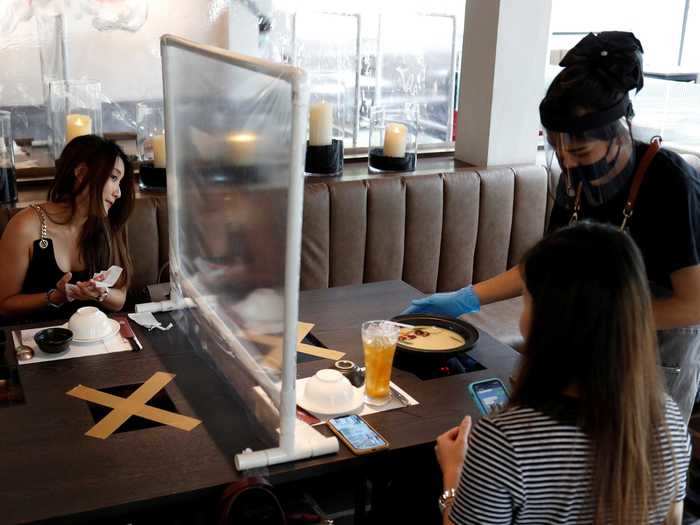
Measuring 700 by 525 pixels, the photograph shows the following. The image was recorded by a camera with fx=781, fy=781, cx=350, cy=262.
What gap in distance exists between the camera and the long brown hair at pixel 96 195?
2.06 meters

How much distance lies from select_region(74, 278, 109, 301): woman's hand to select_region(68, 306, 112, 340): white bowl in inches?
6.9

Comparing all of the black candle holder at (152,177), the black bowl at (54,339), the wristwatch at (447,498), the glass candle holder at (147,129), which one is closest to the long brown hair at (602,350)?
the wristwatch at (447,498)

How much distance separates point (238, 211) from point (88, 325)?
0.52 m

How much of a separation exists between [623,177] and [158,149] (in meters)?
1.56

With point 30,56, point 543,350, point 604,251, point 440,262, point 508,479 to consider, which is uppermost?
point 30,56

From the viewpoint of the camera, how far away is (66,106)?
8.81 ft

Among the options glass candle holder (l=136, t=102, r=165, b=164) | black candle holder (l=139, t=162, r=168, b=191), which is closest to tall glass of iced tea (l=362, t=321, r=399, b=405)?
black candle holder (l=139, t=162, r=168, b=191)

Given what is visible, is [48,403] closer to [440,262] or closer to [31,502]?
[31,502]

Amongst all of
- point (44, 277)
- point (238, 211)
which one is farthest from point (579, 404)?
point (44, 277)

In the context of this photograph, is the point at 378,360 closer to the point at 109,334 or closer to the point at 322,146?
the point at 109,334

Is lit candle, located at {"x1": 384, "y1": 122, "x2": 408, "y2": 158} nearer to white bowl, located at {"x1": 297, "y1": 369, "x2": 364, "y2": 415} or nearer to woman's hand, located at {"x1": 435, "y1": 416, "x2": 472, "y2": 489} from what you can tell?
white bowl, located at {"x1": 297, "y1": 369, "x2": 364, "y2": 415}

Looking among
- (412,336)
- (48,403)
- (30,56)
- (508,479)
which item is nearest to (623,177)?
(412,336)

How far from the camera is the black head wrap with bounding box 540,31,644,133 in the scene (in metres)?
1.50

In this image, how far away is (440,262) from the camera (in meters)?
2.96
